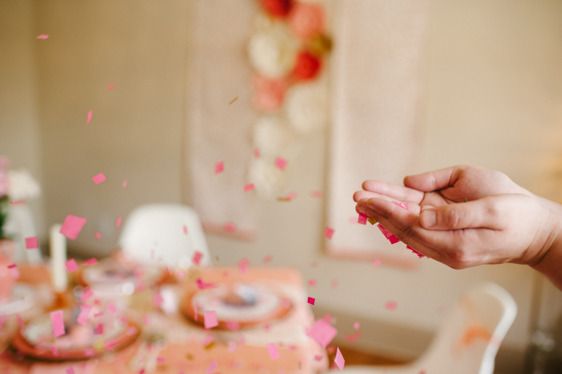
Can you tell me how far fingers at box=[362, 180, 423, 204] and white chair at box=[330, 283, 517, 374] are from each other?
25.1 inches

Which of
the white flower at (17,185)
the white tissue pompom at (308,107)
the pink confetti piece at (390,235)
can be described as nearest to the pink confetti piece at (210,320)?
the pink confetti piece at (390,235)

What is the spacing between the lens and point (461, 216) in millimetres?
737

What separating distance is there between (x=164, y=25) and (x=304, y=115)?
4.16 ft

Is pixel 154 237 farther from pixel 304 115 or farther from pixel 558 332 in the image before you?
pixel 558 332

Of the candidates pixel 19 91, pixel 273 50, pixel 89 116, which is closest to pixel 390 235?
pixel 273 50

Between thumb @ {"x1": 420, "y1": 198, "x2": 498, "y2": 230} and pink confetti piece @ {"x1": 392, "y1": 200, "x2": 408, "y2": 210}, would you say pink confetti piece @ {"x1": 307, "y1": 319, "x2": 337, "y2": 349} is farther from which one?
thumb @ {"x1": 420, "y1": 198, "x2": 498, "y2": 230}

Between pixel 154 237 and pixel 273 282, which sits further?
pixel 154 237

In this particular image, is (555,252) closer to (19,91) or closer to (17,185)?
(17,185)

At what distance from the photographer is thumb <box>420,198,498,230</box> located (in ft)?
2.43

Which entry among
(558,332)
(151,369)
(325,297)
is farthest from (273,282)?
(558,332)

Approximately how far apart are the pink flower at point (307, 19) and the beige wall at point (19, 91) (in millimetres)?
2338

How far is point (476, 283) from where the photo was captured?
Result: 2561mm

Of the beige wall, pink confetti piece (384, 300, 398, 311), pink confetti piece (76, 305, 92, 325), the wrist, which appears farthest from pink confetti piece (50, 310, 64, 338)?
the beige wall

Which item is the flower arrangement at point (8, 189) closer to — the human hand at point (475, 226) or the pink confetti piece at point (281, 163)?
the human hand at point (475, 226)
